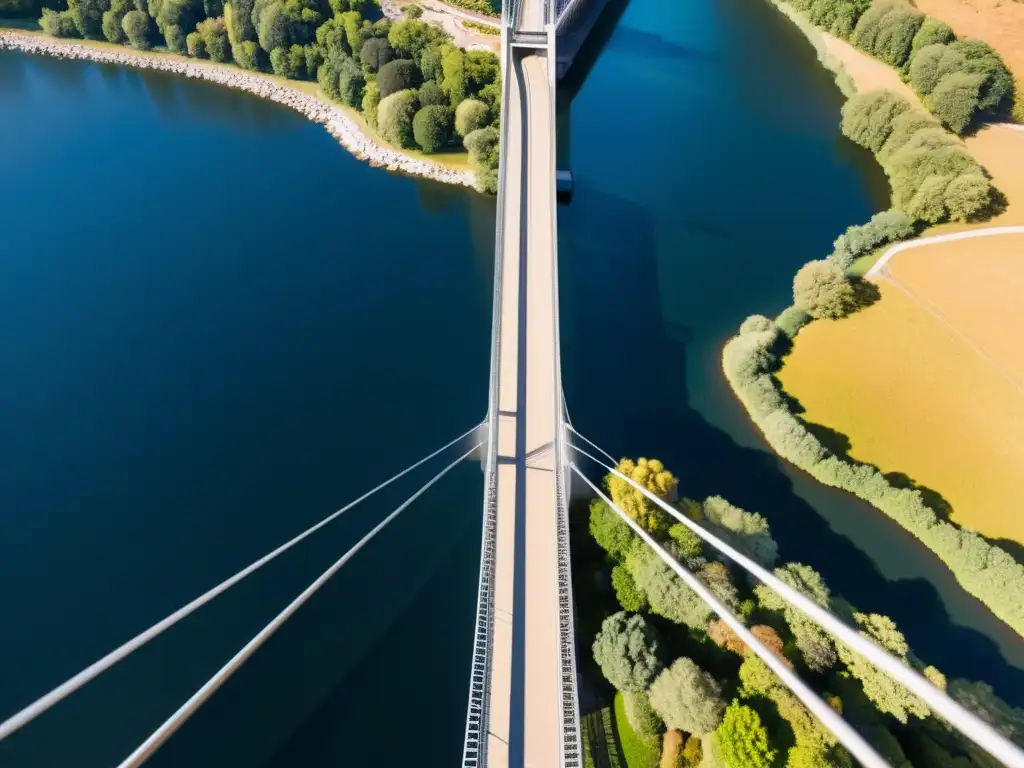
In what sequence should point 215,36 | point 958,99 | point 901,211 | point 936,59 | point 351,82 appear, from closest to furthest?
point 901,211 → point 958,99 → point 936,59 → point 351,82 → point 215,36

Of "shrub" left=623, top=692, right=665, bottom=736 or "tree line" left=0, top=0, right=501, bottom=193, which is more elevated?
"tree line" left=0, top=0, right=501, bottom=193

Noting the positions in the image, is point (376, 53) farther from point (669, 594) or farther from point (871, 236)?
point (669, 594)

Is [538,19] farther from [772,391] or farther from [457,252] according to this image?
[772,391]

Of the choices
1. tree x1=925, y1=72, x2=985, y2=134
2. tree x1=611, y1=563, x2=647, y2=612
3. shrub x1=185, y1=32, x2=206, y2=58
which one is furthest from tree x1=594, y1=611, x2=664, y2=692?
shrub x1=185, y1=32, x2=206, y2=58

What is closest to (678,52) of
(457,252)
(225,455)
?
(457,252)

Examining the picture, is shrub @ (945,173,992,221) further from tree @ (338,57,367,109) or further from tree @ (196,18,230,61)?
tree @ (196,18,230,61)

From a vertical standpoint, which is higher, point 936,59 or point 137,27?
point 936,59

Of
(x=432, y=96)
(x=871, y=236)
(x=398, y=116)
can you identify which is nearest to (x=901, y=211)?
(x=871, y=236)
